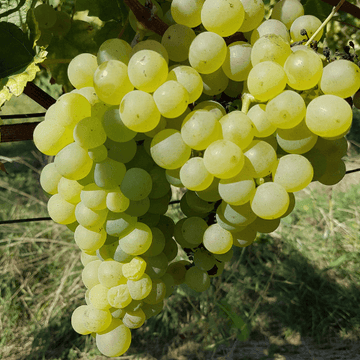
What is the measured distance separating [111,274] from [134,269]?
0.04m

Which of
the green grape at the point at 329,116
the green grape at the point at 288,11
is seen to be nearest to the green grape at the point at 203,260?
the green grape at the point at 329,116

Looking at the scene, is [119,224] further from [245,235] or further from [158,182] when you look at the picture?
[245,235]

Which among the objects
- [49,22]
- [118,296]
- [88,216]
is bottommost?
[118,296]

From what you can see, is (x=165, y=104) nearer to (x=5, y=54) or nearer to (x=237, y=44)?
(x=237, y=44)

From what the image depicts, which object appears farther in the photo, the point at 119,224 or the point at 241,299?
the point at 241,299

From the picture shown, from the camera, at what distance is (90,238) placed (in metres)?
0.52

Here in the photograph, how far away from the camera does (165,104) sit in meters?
0.41

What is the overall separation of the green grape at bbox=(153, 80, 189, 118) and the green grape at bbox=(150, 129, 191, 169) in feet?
0.10

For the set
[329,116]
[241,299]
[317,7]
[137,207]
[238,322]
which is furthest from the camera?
[241,299]

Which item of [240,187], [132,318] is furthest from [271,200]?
[132,318]

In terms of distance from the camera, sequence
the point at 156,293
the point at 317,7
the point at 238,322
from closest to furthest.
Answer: the point at 156,293
the point at 317,7
the point at 238,322

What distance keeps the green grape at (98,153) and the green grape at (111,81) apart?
7 cm

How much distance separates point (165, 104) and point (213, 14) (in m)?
0.14

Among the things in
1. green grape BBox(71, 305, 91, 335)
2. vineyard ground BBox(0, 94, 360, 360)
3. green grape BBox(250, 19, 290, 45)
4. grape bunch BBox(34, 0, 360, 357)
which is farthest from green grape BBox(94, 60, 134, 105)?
vineyard ground BBox(0, 94, 360, 360)
